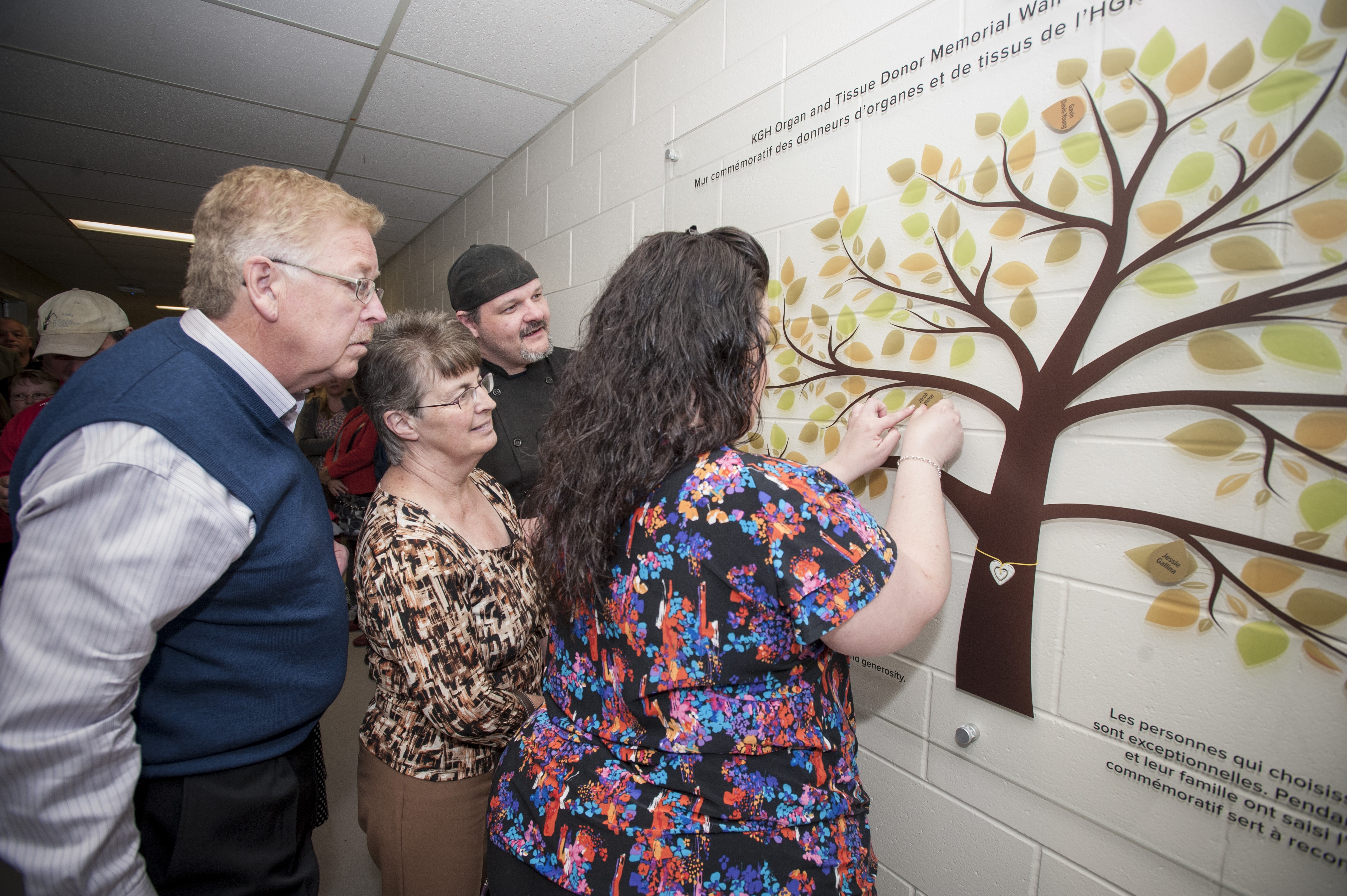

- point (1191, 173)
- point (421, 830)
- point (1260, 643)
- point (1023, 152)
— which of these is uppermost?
point (1023, 152)

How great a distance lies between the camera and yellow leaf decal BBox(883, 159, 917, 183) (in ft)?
4.06

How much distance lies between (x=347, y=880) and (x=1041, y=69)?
2.71 m

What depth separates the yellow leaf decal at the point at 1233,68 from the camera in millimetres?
825

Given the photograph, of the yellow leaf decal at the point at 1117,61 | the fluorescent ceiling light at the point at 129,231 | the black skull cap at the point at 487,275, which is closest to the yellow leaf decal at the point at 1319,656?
the yellow leaf decal at the point at 1117,61

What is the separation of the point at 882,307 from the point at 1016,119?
1.24 ft

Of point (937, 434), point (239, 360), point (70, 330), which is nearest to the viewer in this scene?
point (239, 360)

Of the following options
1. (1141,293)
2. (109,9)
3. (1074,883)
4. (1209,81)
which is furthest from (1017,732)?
(109,9)

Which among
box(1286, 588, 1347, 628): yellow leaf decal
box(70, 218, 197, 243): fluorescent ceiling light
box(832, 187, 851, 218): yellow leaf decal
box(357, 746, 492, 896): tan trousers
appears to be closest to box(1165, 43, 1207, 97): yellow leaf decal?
box(832, 187, 851, 218): yellow leaf decal

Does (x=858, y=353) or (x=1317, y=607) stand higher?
(x=858, y=353)

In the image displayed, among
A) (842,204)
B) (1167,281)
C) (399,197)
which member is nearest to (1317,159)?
(1167,281)

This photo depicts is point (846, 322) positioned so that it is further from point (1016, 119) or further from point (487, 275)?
point (487, 275)

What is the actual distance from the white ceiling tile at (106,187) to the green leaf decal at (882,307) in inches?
150

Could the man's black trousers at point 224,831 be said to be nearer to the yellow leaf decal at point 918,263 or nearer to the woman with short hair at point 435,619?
the woman with short hair at point 435,619

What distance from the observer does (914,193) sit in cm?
124
